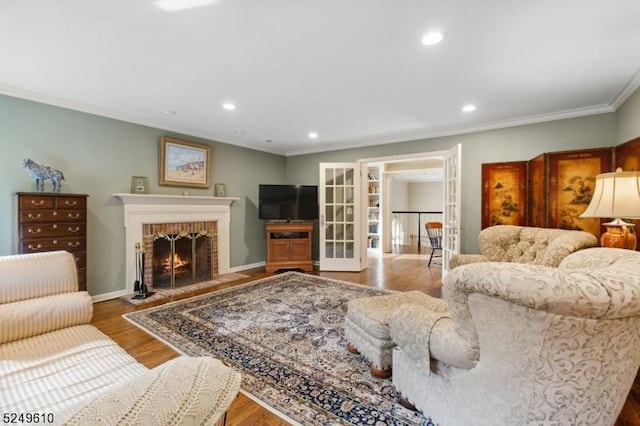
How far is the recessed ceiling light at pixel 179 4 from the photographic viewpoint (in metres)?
1.66

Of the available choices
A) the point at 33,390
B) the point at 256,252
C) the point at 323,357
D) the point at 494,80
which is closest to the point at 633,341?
the point at 323,357

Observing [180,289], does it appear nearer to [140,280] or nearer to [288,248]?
[140,280]

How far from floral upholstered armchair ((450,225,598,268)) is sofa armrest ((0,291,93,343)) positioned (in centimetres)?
300

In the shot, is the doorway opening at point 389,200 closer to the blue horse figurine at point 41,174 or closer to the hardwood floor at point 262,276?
the hardwood floor at point 262,276

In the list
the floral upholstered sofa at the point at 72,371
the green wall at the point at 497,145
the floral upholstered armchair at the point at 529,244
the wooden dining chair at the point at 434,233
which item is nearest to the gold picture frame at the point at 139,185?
the floral upholstered sofa at the point at 72,371

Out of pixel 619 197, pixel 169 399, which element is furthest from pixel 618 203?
pixel 169 399

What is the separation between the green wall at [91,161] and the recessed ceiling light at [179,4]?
8.26 ft

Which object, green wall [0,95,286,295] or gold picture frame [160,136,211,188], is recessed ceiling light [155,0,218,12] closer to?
green wall [0,95,286,295]

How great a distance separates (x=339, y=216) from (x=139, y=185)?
3.25 m

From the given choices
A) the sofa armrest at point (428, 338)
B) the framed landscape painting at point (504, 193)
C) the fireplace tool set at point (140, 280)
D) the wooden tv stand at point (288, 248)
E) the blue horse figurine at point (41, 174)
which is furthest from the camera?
the wooden tv stand at point (288, 248)

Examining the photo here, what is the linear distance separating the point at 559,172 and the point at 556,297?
3.16 meters

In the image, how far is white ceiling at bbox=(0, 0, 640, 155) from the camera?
1.76 m

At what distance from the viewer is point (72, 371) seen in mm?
1219

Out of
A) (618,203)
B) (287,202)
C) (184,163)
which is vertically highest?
(184,163)
